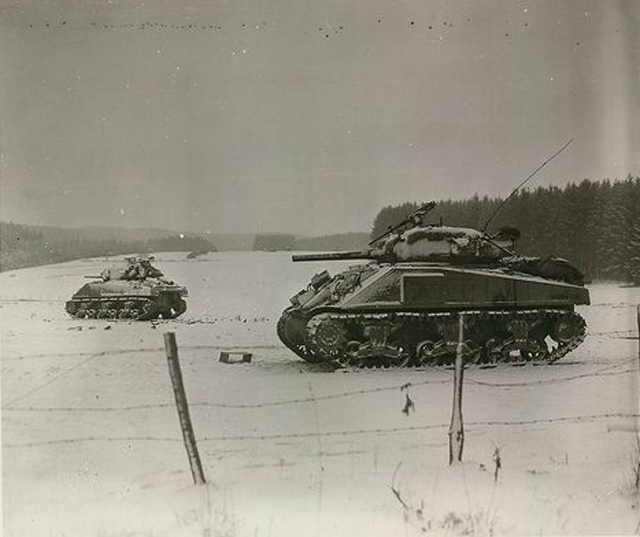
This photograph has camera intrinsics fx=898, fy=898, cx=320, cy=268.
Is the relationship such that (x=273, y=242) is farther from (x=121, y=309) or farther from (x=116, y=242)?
(x=121, y=309)

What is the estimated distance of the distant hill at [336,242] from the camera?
6.54m

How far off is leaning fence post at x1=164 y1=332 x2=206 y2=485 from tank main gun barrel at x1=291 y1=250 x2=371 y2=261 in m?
1.93

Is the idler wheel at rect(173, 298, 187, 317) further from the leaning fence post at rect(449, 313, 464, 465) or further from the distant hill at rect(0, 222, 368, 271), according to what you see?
the leaning fence post at rect(449, 313, 464, 465)

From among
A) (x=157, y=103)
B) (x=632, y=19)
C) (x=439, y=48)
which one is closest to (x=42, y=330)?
(x=157, y=103)

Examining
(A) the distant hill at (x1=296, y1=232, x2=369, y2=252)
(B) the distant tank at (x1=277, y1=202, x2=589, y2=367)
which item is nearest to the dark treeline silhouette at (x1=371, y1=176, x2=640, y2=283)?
(A) the distant hill at (x1=296, y1=232, x2=369, y2=252)

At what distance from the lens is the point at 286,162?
6.21m

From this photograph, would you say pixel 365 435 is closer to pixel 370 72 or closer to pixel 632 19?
pixel 370 72

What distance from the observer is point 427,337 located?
24.6 ft

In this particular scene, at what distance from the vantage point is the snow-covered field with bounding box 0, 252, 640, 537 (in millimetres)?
5371

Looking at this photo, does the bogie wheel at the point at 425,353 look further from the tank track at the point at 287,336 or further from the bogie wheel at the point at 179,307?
the bogie wheel at the point at 179,307

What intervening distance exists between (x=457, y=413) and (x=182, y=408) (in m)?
1.61

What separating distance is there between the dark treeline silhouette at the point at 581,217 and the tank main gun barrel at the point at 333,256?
394mm

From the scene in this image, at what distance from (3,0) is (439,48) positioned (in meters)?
2.94

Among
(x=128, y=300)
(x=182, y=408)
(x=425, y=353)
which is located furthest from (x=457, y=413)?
(x=128, y=300)
